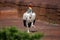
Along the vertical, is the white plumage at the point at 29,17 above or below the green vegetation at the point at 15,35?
below

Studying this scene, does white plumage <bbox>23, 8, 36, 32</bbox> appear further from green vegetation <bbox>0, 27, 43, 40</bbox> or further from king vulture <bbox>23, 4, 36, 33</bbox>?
green vegetation <bbox>0, 27, 43, 40</bbox>

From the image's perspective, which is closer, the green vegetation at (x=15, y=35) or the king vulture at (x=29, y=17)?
the green vegetation at (x=15, y=35)

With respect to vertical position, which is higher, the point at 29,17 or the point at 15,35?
the point at 15,35

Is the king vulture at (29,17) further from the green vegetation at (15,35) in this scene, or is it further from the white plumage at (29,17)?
the green vegetation at (15,35)

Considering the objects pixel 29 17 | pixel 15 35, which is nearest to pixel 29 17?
pixel 29 17

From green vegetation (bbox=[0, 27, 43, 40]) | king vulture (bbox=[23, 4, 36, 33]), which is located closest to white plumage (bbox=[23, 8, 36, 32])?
king vulture (bbox=[23, 4, 36, 33])

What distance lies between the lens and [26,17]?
7.97m

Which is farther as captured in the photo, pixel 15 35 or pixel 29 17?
pixel 29 17

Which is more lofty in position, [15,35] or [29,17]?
[15,35]

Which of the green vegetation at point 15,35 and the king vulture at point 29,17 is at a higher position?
the green vegetation at point 15,35

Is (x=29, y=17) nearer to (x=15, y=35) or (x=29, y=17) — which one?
(x=29, y=17)

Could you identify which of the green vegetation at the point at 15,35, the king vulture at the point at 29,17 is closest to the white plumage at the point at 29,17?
the king vulture at the point at 29,17

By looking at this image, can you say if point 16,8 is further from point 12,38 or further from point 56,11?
point 12,38

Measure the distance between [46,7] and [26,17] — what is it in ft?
18.6
